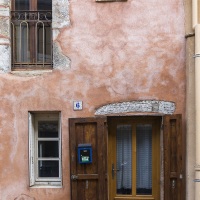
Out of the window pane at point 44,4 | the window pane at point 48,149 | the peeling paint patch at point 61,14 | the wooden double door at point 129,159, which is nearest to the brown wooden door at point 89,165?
the wooden double door at point 129,159

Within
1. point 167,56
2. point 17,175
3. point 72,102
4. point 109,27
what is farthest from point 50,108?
point 167,56

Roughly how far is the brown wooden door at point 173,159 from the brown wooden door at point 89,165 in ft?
3.39

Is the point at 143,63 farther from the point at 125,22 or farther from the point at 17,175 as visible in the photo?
the point at 17,175

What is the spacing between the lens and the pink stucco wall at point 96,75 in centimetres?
648

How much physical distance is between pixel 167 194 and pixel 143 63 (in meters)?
2.26

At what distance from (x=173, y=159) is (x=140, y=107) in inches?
40.9

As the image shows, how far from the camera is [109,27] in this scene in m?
6.54

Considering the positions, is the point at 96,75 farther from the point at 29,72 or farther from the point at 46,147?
the point at 46,147

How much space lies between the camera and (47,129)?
22.6ft

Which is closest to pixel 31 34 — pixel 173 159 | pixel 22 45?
pixel 22 45

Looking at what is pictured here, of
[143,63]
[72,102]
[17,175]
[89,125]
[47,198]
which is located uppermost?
[143,63]

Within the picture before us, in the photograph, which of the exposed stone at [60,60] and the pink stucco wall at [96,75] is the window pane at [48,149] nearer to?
the pink stucco wall at [96,75]

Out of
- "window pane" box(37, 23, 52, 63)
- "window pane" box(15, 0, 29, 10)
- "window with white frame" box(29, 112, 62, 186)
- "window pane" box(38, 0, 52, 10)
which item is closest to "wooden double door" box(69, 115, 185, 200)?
"window with white frame" box(29, 112, 62, 186)

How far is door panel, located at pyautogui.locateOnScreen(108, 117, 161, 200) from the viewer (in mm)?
6824
